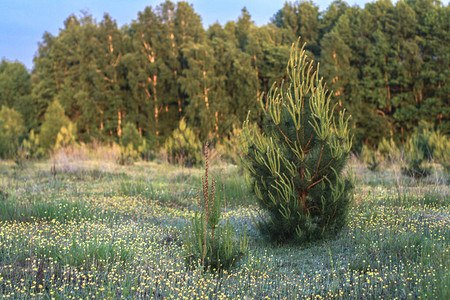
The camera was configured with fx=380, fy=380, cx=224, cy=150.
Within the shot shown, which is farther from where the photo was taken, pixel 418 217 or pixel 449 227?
pixel 418 217

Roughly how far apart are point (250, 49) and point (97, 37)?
12.6 m

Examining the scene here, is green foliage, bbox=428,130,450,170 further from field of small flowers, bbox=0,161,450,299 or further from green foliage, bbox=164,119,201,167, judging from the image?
green foliage, bbox=164,119,201,167

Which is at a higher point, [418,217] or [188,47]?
[188,47]

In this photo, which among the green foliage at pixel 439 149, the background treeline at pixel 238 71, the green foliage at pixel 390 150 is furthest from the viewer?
the background treeline at pixel 238 71

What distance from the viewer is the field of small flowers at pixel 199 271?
3584 mm

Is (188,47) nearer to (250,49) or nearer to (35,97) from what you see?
(250,49)

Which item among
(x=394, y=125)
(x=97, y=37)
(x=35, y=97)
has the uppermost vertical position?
(x=97, y=37)

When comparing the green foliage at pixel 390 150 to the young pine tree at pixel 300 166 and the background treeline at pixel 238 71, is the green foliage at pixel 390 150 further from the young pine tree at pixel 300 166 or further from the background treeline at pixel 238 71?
the young pine tree at pixel 300 166

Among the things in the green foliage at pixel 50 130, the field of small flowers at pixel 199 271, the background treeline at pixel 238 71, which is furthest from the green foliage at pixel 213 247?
the green foliage at pixel 50 130

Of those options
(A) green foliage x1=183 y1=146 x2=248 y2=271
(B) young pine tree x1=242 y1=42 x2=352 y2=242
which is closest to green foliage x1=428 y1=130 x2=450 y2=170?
(B) young pine tree x1=242 y1=42 x2=352 y2=242

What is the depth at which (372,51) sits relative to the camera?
84.4ft

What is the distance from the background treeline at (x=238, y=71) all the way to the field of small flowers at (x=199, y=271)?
53.8 ft

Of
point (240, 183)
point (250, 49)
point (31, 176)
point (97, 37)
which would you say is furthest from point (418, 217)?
point (97, 37)

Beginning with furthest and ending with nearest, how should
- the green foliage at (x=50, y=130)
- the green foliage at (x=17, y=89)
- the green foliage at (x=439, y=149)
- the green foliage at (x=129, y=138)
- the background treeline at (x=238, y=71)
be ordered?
the green foliage at (x=17, y=89) < the background treeline at (x=238, y=71) < the green foliage at (x=50, y=130) < the green foliage at (x=129, y=138) < the green foliage at (x=439, y=149)
